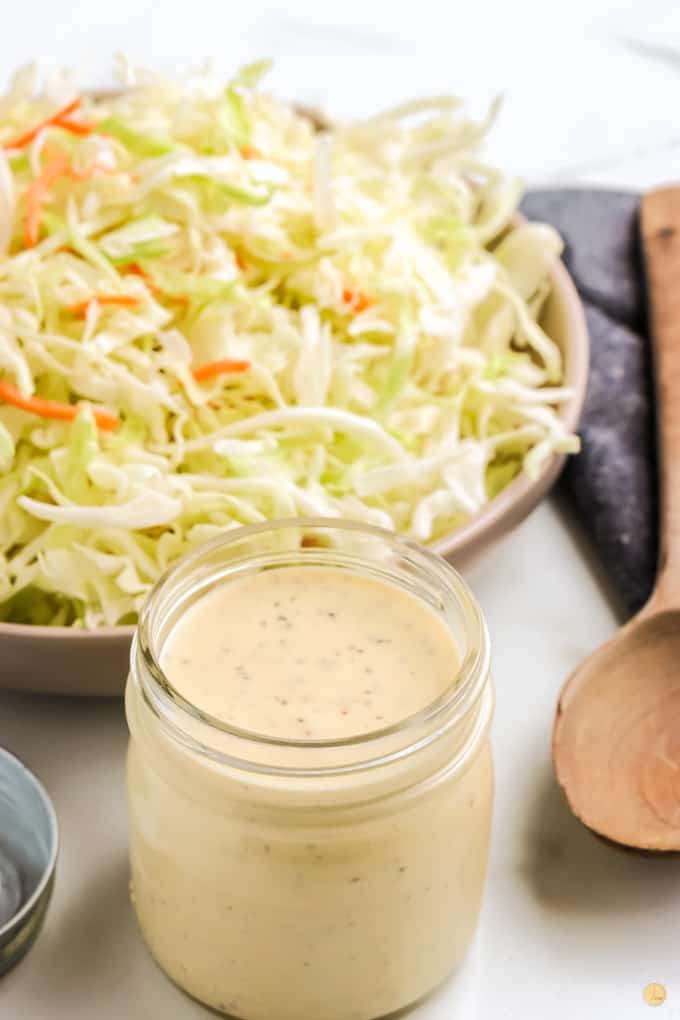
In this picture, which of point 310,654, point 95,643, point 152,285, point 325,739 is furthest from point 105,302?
point 325,739

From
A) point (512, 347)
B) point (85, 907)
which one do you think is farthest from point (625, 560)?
point (85, 907)

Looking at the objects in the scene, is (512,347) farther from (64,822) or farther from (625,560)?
(64,822)

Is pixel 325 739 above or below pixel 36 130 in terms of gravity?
below

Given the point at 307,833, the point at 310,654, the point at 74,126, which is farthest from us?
the point at 74,126

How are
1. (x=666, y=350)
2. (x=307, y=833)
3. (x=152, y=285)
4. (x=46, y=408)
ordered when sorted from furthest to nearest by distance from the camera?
(x=666, y=350)
(x=152, y=285)
(x=46, y=408)
(x=307, y=833)

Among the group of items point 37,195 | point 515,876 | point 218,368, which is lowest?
point 515,876

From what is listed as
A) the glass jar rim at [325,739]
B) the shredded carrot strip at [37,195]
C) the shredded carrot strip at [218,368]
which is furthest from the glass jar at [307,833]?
the shredded carrot strip at [37,195]

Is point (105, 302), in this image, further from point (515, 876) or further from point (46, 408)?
point (515, 876)
